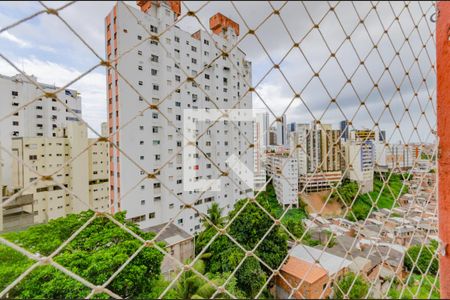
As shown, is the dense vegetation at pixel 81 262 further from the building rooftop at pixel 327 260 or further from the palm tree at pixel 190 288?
the building rooftop at pixel 327 260

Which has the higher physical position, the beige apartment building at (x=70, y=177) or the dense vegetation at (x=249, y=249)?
the beige apartment building at (x=70, y=177)

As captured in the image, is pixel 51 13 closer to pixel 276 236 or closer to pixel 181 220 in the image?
pixel 276 236

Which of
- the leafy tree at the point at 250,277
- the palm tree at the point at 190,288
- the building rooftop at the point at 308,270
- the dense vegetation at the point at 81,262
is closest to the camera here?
the building rooftop at the point at 308,270

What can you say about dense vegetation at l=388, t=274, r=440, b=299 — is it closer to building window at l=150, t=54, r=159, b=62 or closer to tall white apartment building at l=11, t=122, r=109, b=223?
tall white apartment building at l=11, t=122, r=109, b=223

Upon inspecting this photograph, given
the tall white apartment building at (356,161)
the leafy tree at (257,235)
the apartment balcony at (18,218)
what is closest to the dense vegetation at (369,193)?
the tall white apartment building at (356,161)

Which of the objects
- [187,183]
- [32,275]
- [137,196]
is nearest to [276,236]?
[187,183]

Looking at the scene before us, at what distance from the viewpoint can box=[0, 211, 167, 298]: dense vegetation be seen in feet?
6.13

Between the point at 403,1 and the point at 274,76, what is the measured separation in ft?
1.57

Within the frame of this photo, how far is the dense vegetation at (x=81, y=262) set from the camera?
6.13 feet

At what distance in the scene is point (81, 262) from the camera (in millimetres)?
2062

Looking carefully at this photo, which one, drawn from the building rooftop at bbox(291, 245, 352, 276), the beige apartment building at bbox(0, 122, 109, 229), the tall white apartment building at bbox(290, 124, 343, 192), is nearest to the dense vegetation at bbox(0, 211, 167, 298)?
the beige apartment building at bbox(0, 122, 109, 229)

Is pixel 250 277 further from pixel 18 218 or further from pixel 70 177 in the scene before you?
pixel 18 218

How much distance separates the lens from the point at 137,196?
13.6ft

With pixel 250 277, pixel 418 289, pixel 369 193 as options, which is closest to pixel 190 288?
pixel 250 277
